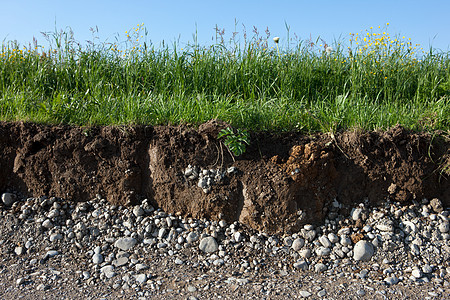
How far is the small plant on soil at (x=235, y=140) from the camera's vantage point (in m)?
3.43

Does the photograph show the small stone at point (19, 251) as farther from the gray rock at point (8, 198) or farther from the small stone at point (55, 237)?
the gray rock at point (8, 198)

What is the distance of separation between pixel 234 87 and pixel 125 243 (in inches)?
100

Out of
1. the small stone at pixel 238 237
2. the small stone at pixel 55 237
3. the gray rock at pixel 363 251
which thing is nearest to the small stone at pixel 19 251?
the small stone at pixel 55 237

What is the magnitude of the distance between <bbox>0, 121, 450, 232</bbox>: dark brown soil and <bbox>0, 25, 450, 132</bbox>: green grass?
22 cm

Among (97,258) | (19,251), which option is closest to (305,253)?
(97,258)

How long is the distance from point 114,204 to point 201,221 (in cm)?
94

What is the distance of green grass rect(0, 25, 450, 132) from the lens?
3.90m

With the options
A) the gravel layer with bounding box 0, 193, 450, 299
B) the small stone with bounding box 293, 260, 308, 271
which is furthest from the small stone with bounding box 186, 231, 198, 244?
the small stone with bounding box 293, 260, 308, 271

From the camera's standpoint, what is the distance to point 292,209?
11.4 ft

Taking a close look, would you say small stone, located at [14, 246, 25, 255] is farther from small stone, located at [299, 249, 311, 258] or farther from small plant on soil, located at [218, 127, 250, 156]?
small stone, located at [299, 249, 311, 258]

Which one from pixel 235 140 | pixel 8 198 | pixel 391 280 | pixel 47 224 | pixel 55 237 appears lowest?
pixel 391 280

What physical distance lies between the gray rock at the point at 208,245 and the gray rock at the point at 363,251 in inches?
48.4

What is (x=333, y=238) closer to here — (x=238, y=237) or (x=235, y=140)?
(x=238, y=237)

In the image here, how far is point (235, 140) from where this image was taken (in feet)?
11.4
